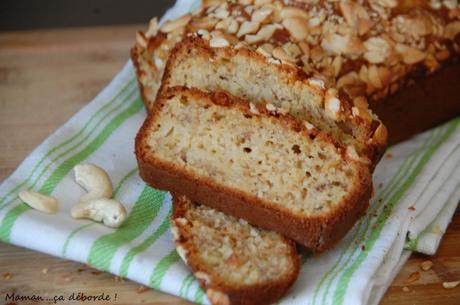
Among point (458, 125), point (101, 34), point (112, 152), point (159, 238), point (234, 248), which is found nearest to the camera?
point (234, 248)

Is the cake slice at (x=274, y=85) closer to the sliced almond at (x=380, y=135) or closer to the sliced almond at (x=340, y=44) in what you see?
the sliced almond at (x=380, y=135)

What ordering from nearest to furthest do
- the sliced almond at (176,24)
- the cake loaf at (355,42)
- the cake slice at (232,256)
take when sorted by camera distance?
1. the cake slice at (232,256)
2. the cake loaf at (355,42)
3. the sliced almond at (176,24)

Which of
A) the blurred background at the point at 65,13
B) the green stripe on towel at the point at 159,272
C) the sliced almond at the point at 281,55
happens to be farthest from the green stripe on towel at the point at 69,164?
the blurred background at the point at 65,13

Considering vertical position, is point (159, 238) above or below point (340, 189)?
below

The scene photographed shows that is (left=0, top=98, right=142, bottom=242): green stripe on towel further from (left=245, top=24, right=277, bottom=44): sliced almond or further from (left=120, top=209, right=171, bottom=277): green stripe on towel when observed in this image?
(left=245, top=24, right=277, bottom=44): sliced almond

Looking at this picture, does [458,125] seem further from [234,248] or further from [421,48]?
[234,248]

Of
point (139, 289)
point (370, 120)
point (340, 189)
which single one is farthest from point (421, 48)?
point (139, 289)
